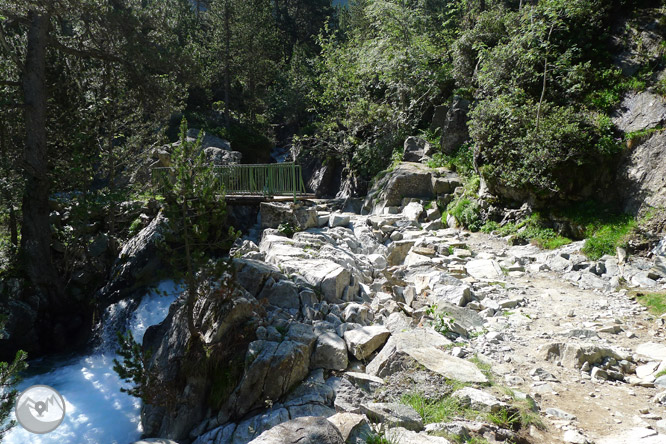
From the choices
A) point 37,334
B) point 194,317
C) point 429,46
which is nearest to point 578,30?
point 429,46

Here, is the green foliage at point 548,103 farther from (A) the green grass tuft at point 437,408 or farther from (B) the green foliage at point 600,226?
(A) the green grass tuft at point 437,408

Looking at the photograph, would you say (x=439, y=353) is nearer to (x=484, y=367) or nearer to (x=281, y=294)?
(x=484, y=367)

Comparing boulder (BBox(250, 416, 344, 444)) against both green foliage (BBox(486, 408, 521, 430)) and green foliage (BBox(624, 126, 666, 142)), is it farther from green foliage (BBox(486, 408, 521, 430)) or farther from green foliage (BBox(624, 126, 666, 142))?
green foliage (BBox(624, 126, 666, 142))

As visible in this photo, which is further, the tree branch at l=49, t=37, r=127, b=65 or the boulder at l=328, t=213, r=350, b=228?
the boulder at l=328, t=213, r=350, b=228

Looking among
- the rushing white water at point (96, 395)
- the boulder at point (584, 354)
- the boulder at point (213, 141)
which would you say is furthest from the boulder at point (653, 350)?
the boulder at point (213, 141)

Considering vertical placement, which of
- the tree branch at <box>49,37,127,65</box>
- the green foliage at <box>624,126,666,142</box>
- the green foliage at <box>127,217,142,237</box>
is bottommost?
the green foliage at <box>127,217,142,237</box>

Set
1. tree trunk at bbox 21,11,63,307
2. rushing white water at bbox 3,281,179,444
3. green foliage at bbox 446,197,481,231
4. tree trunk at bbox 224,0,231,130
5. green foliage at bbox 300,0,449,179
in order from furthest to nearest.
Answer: tree trunk at bbox 224,0,231,130, green foliage at bbox 300,0,449,179, green foliage at bbox 446,197,481,231, tree trunk at bbox 21,11,63,307, rushing white water at bbox 3,281,179,444

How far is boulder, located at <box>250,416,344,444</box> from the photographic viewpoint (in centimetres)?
365

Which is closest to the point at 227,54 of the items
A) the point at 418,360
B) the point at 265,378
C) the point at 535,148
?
the point at 535,148

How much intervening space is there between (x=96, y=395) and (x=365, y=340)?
6505 mm

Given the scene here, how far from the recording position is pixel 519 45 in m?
13.0
